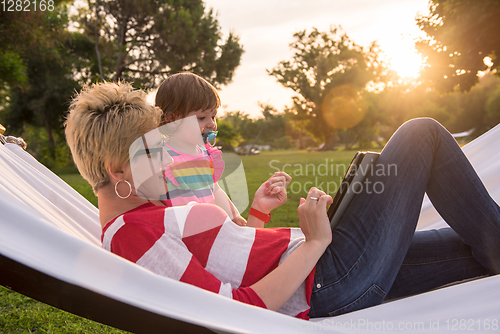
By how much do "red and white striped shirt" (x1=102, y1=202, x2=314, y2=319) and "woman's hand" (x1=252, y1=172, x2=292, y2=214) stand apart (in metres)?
0.33

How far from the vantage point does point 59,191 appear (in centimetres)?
201

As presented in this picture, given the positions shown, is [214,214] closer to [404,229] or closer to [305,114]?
[404,229]

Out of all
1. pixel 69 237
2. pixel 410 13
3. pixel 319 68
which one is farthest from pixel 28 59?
pixel 319 68

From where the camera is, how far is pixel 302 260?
1.05 metres

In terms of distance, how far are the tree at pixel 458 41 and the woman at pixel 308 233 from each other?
454 inches

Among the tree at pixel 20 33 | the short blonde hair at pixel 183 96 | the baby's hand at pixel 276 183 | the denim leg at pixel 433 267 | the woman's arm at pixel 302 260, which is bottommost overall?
the denim leg at pixel 433 267

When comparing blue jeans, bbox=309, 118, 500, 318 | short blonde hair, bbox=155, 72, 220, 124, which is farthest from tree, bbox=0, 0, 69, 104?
blue jeans, bbox=309, 118, 500, 318

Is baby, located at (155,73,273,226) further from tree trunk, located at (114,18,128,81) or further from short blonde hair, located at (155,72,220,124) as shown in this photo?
tree trunk, located at (114,18,128,81)

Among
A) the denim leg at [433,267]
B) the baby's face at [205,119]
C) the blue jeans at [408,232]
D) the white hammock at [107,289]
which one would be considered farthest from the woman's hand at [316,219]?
the baby's face at [205,119]

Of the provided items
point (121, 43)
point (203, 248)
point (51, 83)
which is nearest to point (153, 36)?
point (121, 43)

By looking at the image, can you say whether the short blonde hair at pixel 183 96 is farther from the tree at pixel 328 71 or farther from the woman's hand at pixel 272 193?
the tree at pixel 328 71

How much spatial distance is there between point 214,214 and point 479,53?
14199mm

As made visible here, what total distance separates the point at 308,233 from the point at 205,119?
957 millimetres

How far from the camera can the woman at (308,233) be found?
985mm
